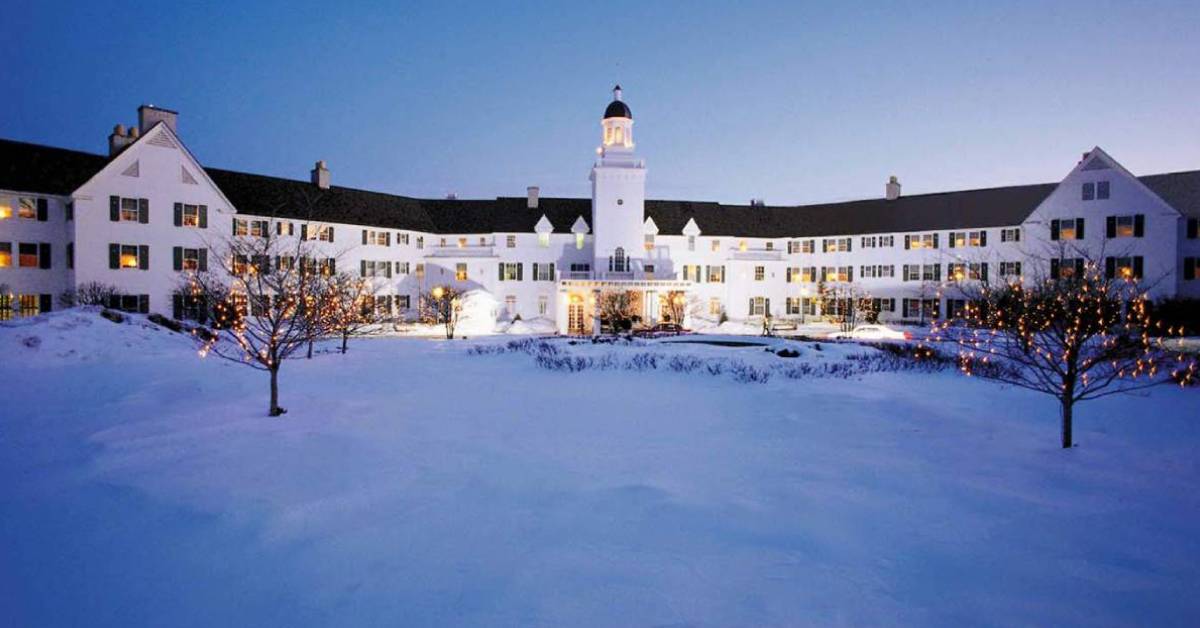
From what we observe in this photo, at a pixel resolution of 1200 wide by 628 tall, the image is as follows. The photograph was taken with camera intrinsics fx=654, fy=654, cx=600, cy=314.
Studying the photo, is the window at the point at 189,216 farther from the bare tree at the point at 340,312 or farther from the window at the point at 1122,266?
the window at the point at 1122,266

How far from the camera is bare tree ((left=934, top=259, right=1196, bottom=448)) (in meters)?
13.9

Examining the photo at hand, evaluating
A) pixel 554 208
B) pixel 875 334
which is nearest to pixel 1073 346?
pixel 875 334

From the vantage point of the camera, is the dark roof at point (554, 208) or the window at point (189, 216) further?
the window at point (189, 216)

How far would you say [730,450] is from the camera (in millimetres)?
13031

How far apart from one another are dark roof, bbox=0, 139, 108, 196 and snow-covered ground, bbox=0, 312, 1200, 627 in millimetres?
24155

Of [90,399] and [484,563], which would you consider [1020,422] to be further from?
[90,399]

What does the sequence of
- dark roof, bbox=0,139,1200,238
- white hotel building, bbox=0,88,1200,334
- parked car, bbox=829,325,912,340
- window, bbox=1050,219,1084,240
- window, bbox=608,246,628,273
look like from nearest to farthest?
white hotel building, bbox=0,88,1200,334
dark roof, bbox=0,139,1200,238
parked car, bbox=829,325,912,340
window, bbox=1050,219,1084,240
window, bbox=608,246,628,273

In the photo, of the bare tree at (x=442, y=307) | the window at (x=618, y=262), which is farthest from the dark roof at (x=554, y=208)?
the bare tree at (x=442, y=307)

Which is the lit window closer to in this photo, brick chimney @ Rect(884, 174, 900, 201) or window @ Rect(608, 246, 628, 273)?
window @ Rect(608, 246, 628, 273)

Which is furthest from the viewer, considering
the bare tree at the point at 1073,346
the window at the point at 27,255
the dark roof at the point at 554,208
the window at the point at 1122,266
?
the window at the point at 1122,266

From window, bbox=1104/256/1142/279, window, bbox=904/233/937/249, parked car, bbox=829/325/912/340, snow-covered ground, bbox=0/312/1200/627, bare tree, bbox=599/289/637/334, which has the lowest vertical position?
snow-covered ground, bbox=0/312/1200/627

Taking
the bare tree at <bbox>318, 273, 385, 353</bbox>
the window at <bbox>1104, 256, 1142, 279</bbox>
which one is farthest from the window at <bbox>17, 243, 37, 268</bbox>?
the window at <bbox>1104, 256, 1142, 279</bbox>

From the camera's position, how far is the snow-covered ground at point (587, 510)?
22.9ft

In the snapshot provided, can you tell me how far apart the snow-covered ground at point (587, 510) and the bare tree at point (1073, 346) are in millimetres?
A: 1333
